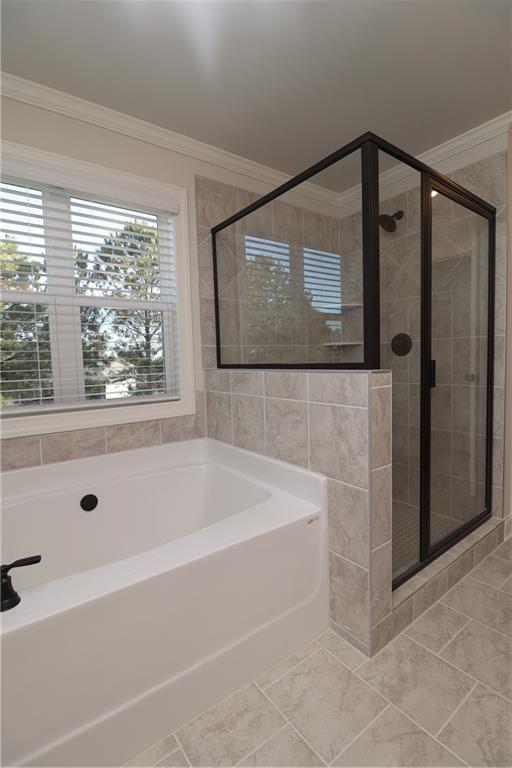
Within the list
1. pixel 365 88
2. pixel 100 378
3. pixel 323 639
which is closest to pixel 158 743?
pixel 323 639

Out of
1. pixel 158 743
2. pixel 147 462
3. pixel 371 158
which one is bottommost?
pixel 158 743

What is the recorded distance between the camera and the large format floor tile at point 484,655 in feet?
4.05

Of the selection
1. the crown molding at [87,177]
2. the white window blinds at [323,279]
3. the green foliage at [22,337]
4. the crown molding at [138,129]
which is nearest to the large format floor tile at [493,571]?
the white window blinds at [323,279]

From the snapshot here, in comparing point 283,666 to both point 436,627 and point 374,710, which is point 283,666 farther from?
point 436,627

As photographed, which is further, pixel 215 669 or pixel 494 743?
pixel 215 669

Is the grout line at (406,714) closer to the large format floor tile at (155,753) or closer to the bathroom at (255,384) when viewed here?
the bathroom at (255,384)

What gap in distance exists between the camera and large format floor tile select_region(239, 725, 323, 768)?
1001mm

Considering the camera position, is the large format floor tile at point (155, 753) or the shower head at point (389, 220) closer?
the large format floor tile at point (155, 753)

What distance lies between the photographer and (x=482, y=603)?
1604mm

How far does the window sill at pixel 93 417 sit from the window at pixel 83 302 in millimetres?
33

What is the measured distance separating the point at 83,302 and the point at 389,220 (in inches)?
59.8

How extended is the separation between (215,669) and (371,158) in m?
1.81

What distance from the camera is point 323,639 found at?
1442 millimetres

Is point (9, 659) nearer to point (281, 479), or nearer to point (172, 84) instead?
point (281, 479)
